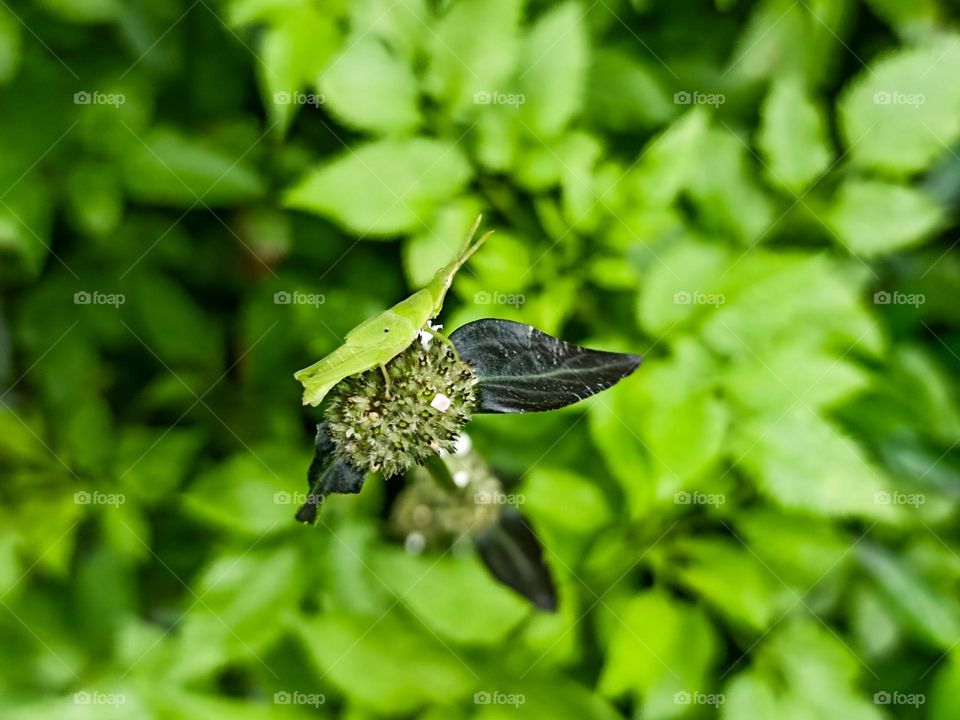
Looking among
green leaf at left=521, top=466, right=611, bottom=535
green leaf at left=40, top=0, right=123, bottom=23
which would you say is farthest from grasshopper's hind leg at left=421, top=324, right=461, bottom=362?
green leaf at left=40, top=0, right=123, bottom=23

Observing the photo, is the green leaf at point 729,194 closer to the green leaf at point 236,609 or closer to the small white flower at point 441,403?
the small white flower at point 441,403

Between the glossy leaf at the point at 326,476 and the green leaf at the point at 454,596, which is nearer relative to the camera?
the glossy leaf at the point at 326,476

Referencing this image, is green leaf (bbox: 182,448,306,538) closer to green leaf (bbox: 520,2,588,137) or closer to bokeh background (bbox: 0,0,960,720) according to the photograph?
bokeh background (bbox: 0,0,960,720)

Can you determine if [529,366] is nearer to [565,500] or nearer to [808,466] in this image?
[565,500]

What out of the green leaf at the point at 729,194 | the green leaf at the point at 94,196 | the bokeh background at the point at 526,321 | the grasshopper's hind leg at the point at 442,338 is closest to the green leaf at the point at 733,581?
the bokeh background at the point at 526,321

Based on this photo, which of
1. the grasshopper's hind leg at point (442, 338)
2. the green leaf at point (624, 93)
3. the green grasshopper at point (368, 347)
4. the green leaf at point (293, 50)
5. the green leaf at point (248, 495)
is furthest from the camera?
the green leaf at point (624, 93)

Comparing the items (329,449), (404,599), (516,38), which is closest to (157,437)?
(404,599)

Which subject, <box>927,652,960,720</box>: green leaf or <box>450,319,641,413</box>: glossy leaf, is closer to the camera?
<box>450,319,641,413</box>: glossy leaf
